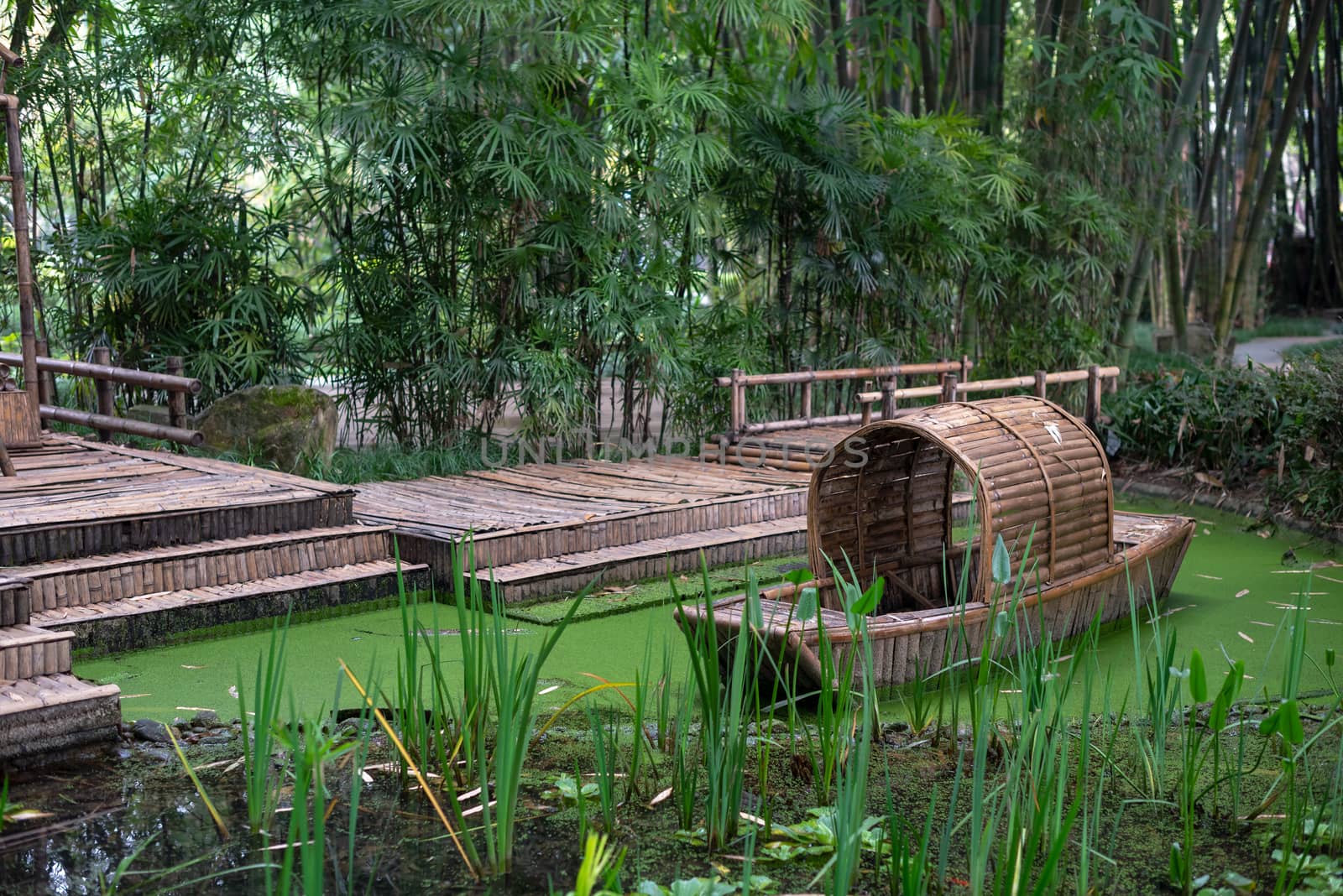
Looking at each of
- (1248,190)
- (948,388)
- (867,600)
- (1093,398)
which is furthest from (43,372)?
(1248,190)

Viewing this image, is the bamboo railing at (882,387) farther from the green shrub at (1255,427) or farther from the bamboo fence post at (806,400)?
the green shrub at (1255,427)

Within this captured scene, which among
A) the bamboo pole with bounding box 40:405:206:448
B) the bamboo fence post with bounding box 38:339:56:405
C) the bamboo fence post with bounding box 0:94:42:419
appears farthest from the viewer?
the bamboo fence post with bounding box 38:339:56:405

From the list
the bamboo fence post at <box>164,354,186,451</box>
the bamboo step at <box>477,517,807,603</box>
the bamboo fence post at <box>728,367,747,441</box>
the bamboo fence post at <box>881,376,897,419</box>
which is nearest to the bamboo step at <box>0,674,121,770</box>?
the bamboo step at <box>477,517,807,603</box>

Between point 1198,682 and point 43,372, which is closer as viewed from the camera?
point 1198,682

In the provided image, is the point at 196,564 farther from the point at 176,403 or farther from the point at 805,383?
the point at 805,383

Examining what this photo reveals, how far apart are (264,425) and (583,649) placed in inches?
108

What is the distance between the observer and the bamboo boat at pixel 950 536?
3664 millimetres

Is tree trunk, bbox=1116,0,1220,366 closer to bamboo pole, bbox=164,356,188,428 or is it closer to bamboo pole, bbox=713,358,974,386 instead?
bamboo pole, bbox=713,358,974,386

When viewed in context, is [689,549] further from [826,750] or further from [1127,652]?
[826,750]

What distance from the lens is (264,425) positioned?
630 centimetres

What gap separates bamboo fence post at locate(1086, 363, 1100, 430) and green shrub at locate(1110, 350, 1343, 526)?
6.0 inches

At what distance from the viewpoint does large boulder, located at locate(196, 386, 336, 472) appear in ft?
20.6

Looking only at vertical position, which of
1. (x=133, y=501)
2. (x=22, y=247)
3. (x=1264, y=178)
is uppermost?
(x=1264, y=178)

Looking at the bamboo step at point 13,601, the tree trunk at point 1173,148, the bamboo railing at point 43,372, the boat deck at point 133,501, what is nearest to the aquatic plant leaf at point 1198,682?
the bamboo step at point 13,601
